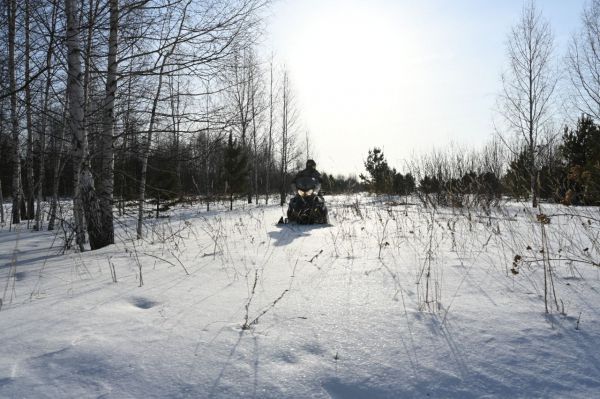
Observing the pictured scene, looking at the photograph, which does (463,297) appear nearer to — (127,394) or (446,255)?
(446,255)

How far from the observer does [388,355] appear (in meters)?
1.51

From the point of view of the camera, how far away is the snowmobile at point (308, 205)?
7.28m

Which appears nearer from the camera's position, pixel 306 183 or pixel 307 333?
pixel 307 333

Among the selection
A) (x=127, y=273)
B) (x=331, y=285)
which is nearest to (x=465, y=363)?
(x=331, y=285)

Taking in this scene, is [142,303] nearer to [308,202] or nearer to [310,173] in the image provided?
[308,202]

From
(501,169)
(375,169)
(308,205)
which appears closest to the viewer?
(308,205)

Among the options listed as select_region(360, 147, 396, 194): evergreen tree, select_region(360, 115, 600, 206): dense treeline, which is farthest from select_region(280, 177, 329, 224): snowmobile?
select_region(360, 147, 396, 194): evergreen tree

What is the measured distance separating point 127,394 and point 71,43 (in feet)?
16.0

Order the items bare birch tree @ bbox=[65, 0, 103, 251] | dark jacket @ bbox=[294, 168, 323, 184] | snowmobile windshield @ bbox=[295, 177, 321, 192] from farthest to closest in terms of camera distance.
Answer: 1. dark jacket @ bbox=[294, 168, 323, 184]
2. snowmobile windshield @ bbox=[295, 177, 321, 192]
3. bare birch tree @ bbox=[65, 0, 103, 251]

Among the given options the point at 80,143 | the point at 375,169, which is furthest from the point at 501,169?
the point at 80,143

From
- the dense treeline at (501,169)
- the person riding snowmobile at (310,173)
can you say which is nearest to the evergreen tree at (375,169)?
the dense treeline at (501,169)

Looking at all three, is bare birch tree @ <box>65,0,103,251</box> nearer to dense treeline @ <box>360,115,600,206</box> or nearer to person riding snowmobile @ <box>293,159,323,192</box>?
person riding snowmobile @ <box>293,159,323,192</box>

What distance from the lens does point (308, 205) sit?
24.2 ft

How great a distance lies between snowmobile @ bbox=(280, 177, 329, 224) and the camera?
7281mm
